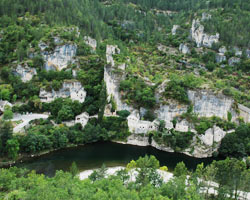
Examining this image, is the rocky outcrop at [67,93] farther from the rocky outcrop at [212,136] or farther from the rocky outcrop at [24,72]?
the rocky outcrop at [212,136]

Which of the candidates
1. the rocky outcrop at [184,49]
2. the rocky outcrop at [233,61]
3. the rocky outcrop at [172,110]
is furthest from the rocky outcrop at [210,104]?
the rocky outcrop at [184,49]

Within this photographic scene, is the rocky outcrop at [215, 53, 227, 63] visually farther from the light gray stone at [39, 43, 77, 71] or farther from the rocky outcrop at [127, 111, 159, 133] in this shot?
the light gray stone at [39, 43, 77, 71]

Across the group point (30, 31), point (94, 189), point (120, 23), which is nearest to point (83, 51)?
point (30, 31)

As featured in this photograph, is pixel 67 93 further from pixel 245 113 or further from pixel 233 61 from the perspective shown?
pixel 233 61

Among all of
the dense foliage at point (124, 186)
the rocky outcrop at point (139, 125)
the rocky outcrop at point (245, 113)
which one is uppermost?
the dense foliage at point (124, 186)

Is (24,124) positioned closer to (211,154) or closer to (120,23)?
(211,154)

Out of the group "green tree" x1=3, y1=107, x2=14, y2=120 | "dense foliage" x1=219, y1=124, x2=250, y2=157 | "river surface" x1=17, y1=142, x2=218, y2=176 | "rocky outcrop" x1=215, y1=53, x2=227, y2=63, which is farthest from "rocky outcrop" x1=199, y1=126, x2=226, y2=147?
"rocky outcrop" x1=215, y1=53, x2=227, y2=63
